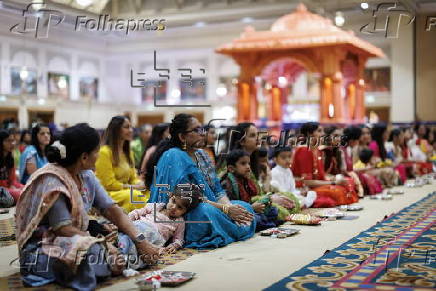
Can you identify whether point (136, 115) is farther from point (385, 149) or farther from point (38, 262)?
point (38, 262)

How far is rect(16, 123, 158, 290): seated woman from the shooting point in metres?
3.25

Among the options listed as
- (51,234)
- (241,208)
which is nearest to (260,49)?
(241,208)

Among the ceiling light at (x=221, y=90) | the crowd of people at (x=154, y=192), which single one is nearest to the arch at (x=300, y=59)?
the crowd of people at (x=154, y=192)

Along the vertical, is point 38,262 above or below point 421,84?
below

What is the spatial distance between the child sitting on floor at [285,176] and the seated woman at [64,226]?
3366 millimetres

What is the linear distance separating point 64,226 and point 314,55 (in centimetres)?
1040

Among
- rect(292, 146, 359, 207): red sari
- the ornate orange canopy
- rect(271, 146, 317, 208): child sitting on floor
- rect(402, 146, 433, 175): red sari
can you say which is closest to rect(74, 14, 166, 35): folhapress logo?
rect(271, 146, 317, 208): child sitting on floor

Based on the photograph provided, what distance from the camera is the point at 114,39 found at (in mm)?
21391

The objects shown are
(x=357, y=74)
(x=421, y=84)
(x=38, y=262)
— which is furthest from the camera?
(x=421, y=84)

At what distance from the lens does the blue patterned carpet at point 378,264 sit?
3.22 m

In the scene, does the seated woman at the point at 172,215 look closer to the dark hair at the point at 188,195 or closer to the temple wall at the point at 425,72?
the dark hair at the point at 188,195

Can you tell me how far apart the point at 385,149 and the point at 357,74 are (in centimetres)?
440

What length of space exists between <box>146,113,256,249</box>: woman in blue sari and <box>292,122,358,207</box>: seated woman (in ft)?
7.45

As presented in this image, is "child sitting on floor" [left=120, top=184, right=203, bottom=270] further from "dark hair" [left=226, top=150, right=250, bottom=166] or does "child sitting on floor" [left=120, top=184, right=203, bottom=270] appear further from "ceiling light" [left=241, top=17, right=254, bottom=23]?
"ceiling light" [left=241, top=17, right=254, bottom=23]
